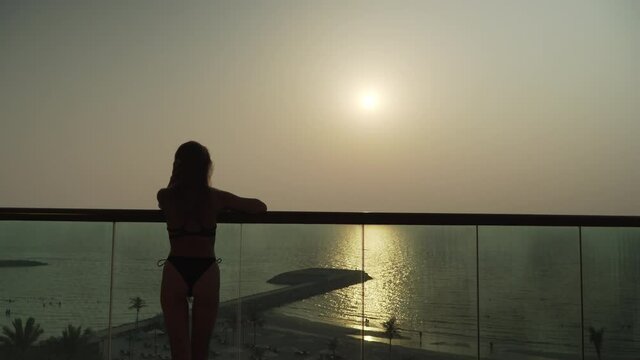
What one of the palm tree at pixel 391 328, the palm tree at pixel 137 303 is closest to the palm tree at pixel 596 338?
the palm tree at pixel 391 328

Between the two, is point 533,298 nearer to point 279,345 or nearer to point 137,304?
point 279,345

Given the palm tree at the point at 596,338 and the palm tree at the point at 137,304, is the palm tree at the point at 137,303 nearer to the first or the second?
the palm tree at the point at 137,304

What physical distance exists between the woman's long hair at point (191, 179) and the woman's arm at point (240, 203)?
93mm

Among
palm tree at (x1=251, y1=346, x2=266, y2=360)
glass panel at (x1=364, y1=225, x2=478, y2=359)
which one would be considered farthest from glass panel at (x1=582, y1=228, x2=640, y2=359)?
palm tree at (x1=251, y1=346, x2=266, y2=360)

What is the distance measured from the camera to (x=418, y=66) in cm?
2959

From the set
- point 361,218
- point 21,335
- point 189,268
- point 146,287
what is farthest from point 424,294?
point 21,335

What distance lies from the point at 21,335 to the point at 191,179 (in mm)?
1563

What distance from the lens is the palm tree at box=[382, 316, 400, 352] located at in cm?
310

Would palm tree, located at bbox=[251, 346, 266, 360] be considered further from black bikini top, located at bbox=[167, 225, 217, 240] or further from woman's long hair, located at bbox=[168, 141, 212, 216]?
woman's long hair, located at bbox=[168, 141, 212, 216]

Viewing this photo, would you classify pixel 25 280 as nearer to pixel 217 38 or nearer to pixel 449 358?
pixel 449 358

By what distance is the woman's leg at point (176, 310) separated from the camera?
2.50m

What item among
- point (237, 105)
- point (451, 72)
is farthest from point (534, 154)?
point (237, 105)

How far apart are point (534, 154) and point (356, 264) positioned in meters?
41.3

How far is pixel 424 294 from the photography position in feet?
10.2
